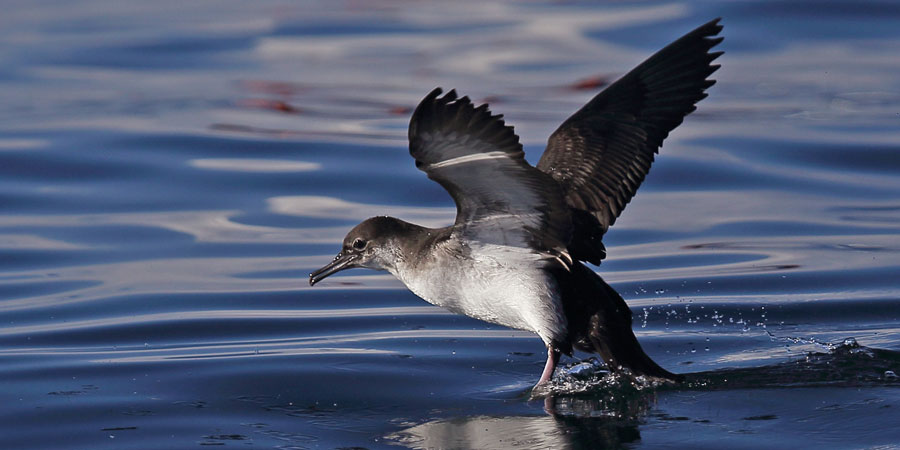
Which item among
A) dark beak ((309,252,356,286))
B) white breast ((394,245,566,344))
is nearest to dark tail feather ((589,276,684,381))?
white breast ((394,245,566,344))

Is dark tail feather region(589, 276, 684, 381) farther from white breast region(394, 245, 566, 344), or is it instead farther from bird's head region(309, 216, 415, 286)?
bird's head region(309, 216, 415, 286)

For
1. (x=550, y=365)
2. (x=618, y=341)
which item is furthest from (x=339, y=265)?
(x=618, y=341)

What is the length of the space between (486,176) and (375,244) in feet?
5.07

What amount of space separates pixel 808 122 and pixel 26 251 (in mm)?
7704

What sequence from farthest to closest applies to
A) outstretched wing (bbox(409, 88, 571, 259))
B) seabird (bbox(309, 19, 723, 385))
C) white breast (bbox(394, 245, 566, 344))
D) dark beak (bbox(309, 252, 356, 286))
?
dark beak (bbox(309, 252, 356, 286)), white breast (bbox(394, 245, 566, 344)), seabird (bbox(309, 19, 723, 385)), outstretched wing (bbox(409, 88, 571, 259))

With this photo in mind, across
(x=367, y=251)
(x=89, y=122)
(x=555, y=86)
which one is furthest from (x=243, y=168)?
(x=367, y=251)

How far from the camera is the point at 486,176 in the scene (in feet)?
19.1

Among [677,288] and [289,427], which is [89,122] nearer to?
[677,288]

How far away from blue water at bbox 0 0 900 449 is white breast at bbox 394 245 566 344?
40 cm

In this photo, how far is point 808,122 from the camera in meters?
13.2

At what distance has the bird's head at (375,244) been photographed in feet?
23.4

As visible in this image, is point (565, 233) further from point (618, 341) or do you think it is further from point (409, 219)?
point (409, 219)

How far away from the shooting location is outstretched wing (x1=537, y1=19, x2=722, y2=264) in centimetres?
682

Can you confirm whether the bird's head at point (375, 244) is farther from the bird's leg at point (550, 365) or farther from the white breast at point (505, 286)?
the bird's leg at point (550, 365)
